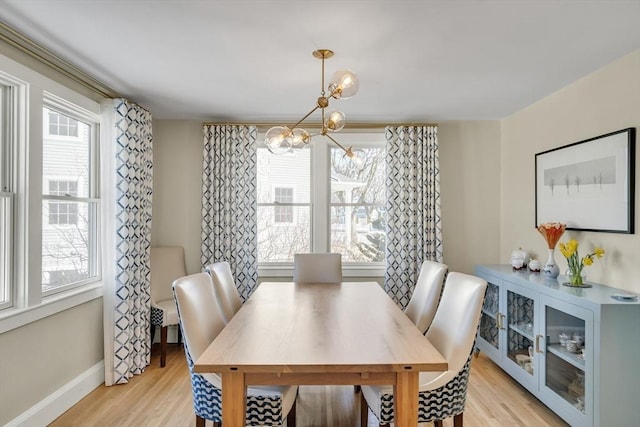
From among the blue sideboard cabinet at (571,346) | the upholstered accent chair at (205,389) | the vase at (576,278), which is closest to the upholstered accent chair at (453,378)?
the upholstered accent chair at (205,389)

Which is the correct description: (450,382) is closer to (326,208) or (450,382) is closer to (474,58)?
(474,58)

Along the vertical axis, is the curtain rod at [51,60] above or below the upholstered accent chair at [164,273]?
above

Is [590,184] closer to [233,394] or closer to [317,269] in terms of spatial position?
[317,269]

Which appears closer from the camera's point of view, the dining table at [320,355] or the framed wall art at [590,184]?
the dining table at [320,355]

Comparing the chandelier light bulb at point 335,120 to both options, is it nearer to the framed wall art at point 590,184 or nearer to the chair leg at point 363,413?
the chair leg at point 363,413

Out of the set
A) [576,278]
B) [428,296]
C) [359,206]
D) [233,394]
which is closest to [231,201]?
[359,206]

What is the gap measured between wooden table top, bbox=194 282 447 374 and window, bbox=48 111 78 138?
6.33ft

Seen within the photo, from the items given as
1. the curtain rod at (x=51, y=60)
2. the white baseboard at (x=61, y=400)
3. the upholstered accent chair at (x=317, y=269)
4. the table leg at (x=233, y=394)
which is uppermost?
the curtain rod at (x=51, y=60)

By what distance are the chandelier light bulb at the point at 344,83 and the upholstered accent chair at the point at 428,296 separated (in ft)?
4.33

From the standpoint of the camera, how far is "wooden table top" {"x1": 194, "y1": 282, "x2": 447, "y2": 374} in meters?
1.57

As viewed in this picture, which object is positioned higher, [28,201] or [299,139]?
[299,139]

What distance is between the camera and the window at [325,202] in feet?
14.5

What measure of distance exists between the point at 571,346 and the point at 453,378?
3.81 ft

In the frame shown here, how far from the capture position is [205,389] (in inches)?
74.8
